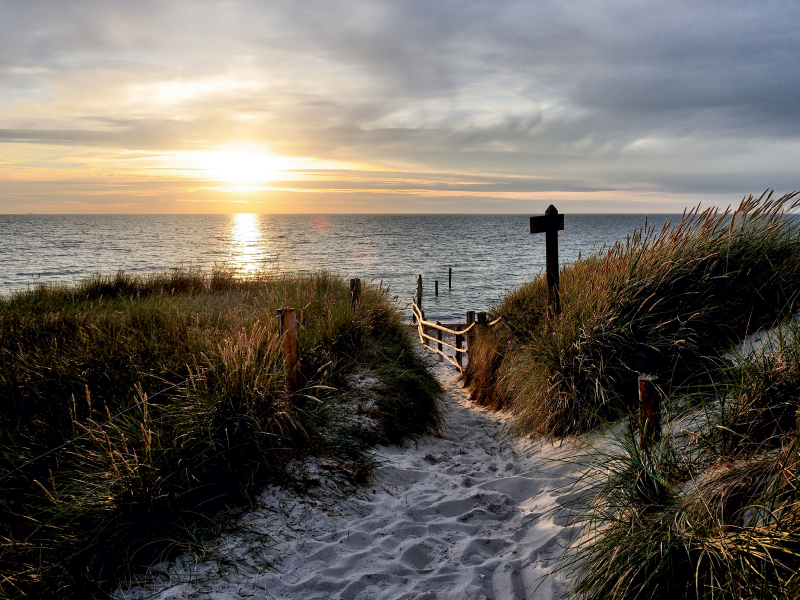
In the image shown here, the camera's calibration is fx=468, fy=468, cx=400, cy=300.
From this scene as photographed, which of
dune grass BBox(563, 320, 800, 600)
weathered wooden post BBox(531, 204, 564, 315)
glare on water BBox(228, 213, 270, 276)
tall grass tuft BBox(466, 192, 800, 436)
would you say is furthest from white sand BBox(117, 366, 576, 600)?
glare on water BBox(228, 213, 270, 276)

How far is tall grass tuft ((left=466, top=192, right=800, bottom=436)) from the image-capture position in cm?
504

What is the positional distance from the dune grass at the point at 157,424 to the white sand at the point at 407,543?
33 cm

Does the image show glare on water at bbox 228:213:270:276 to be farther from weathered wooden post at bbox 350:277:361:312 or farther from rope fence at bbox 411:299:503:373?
weathered wooden post at bbox 350:277:361:312

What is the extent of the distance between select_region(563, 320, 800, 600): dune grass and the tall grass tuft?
1440 mm

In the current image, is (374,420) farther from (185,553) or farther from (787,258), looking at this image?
(787,258)

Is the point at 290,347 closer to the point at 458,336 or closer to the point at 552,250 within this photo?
the point at 552,250

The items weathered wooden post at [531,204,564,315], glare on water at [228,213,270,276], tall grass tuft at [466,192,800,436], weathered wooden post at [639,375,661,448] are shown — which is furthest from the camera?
glare on water at [228,213,270,276]

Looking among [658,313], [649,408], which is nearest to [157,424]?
[649,408]

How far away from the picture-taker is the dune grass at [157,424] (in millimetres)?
3166

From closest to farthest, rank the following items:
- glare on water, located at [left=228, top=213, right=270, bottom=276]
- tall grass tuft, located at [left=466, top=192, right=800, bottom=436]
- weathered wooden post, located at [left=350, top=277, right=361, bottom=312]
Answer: tall grass tuft, located at [left=466, top=192, right=800, bottom=436] < weathered wooden post, located at [left=350, top=277, right=361, bottom=312] < glare on water, located at [left=228, top=213, right=270, bottom=276]

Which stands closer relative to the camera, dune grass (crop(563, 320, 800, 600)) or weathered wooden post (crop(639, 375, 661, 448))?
dune grass (crop(563, 320, 800, 600))

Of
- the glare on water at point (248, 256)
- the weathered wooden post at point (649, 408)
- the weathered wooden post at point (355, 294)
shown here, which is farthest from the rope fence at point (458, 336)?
the glare on water at point (248, 256)

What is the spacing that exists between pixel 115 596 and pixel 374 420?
3.07m

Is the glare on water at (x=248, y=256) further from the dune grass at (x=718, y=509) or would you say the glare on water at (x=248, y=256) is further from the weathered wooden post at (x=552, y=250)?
the dune grass at (x=718, y=509)
